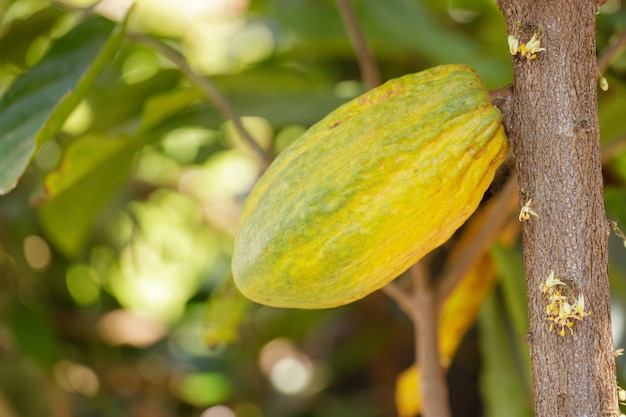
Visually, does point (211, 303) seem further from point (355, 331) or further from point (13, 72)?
point (355, 331)

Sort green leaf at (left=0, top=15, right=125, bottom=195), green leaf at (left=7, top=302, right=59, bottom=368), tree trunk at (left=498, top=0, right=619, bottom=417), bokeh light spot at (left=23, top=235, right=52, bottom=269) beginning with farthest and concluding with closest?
bokeh light spot at (left=23, top=235, right=52, bottom=269)
green leaf at (left=7, top=302, right=59, bottom=368)
green leaf at (left=0, top=15, right=125, bottom=195)
tree trunk at (left=498, top=0, right=619, bottom=417)

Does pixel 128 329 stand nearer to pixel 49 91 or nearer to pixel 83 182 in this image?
pixel 83 182

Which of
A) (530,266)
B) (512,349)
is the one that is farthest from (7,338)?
(530,266)

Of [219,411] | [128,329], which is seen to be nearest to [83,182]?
[128,329]

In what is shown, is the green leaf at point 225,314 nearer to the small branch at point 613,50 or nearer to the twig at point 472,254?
the twig at point 472,254

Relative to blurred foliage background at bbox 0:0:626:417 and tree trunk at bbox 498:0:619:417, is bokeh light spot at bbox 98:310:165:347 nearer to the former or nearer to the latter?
blurred foliage background at bbox 0:0:626:417

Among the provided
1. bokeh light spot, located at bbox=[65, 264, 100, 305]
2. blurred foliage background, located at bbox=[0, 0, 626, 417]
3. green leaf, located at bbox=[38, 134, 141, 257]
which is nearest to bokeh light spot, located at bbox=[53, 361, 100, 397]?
blurred foliage background, located at bbox=[0, 0, 626, 417]
